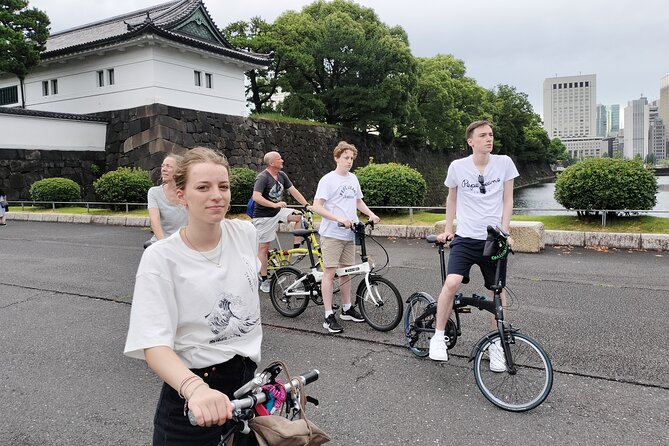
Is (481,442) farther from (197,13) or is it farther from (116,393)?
(197,13)

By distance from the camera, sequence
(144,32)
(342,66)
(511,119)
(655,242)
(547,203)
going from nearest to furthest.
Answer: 1. (655,242)
2. (144,32)
3. (342,66)
4. (547,203)
5. (511,119)

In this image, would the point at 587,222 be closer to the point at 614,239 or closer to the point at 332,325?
the point at 614,239

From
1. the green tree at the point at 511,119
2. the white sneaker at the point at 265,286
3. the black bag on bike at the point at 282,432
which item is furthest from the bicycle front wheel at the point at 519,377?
the green tree at the point at 511,119

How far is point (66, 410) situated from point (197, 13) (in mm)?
25253

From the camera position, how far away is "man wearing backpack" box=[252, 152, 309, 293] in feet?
22.1

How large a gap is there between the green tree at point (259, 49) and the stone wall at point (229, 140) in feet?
14.3

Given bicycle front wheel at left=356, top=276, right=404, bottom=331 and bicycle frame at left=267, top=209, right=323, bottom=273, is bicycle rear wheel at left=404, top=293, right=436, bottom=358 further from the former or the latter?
bicycle frame at left=267, top=209, right=323, bottom=273

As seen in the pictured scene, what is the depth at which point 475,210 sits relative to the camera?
3975 mm

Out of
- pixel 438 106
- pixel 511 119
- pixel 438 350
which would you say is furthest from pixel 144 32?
pixel 511 119

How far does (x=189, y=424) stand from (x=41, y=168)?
81.4 feet

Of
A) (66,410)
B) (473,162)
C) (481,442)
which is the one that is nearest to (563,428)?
(481,442)

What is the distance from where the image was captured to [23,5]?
2331cm

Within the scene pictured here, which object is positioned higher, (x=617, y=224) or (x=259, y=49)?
(x=259, y=49)

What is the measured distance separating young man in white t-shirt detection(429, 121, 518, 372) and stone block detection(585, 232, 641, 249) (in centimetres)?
678
